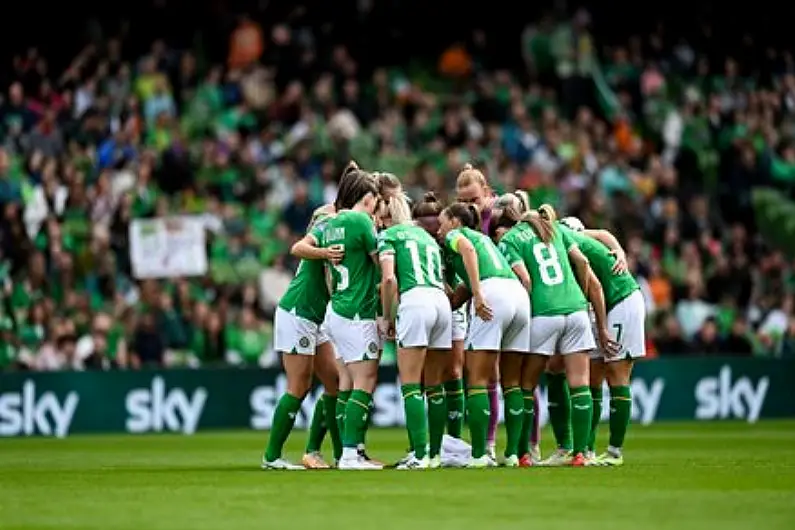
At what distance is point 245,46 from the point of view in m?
34.3

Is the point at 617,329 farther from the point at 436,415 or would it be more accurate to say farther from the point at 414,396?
the point at 414,396

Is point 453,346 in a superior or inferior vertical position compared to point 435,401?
superior

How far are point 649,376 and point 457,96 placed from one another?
8.22 metres

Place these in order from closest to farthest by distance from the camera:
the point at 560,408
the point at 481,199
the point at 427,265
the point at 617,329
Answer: the point at 427,265 < the point at 617,329 < the point at 481,199 < the point at 560,408

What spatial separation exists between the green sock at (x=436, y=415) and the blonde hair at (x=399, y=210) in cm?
141

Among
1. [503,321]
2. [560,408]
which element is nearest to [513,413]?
[503,321]

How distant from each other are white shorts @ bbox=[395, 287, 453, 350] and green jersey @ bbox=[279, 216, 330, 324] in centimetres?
79

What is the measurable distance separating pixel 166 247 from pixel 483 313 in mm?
12253

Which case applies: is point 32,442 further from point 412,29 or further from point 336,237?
point 412,29

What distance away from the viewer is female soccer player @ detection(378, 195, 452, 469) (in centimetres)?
1702

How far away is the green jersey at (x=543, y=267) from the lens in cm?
1772

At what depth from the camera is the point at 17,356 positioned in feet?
92.4

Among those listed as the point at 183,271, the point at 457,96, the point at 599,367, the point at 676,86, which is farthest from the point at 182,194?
the point at 599,367

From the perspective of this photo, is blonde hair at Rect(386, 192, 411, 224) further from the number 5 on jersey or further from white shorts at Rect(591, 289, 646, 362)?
white shorts at Rect(591, 289, 646, 362)
